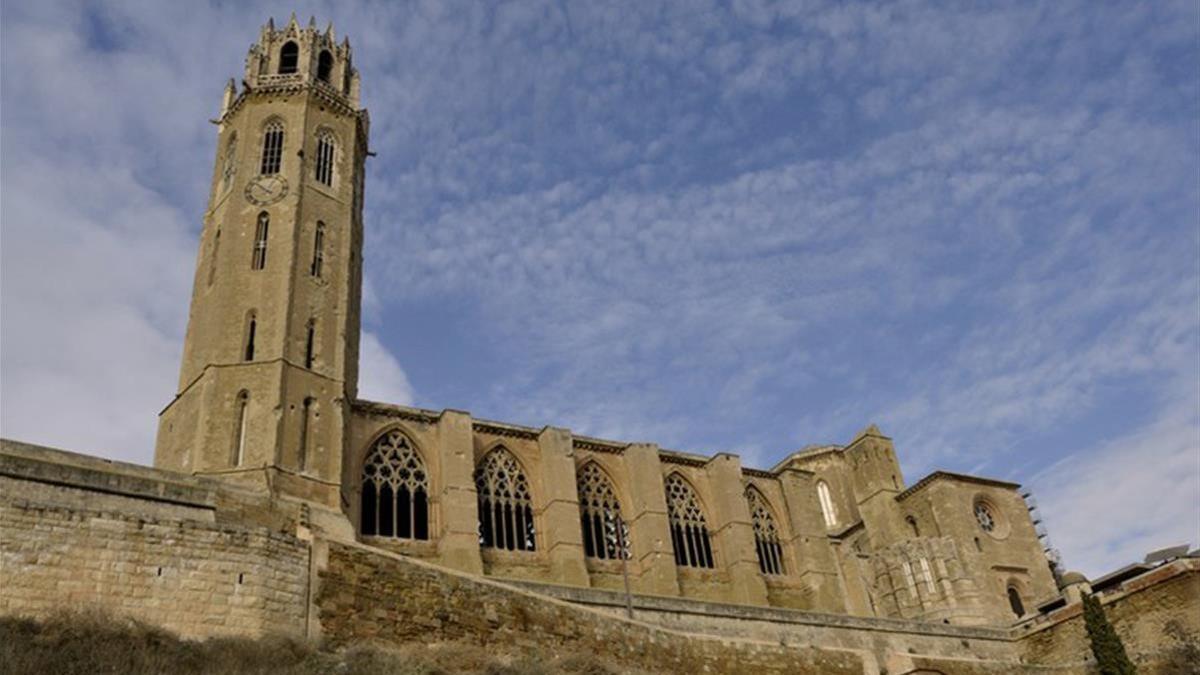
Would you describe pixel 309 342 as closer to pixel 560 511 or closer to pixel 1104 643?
pixel 560 511

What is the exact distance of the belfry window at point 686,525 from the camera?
3362 cm

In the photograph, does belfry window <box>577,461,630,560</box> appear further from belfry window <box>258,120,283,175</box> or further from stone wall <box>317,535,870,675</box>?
belfry window <box>258,120,283,175</box>

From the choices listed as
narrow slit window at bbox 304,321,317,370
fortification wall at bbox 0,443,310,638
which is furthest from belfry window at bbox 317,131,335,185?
fortification wall at bbox 0,443,310,638

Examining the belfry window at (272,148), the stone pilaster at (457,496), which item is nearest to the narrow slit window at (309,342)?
the stone pilaster at (457,496)

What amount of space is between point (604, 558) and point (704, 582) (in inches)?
147

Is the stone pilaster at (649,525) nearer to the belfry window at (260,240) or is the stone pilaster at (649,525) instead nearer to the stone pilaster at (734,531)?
the stone pilaster at (734,531)

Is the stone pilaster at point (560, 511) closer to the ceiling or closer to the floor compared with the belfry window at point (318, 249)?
closer to the floor

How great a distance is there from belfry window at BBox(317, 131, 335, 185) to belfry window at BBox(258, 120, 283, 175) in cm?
122

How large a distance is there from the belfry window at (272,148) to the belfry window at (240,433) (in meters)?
8.28

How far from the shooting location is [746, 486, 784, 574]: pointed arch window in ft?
116

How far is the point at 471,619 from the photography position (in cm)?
1748

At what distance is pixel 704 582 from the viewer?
108ft

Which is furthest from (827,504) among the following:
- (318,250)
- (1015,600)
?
(318,250)

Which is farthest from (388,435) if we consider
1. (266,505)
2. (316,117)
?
Result: (316,117)
